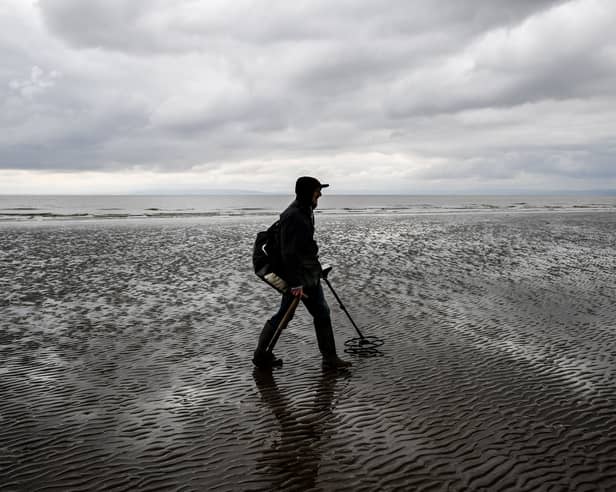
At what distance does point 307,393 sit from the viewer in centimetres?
579

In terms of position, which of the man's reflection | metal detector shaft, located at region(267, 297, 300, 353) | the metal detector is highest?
metal detector shaft, located at region(267, 297, 300, 353)

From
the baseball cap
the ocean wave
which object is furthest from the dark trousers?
the ocean wave

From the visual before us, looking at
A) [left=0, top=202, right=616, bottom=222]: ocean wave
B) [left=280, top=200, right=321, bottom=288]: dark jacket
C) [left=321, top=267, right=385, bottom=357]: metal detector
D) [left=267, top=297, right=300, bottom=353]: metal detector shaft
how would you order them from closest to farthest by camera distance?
1. [left=280, top=200, right=321, bottom=288]: dark jacket
2. [left=267, top=297, right=300, bottom=353]: metal detector shaft
3. [left=321, top=267, right=385, bottom=357]: metal detector
4. [left=0, top=202, right=616, bottom=222]: ocean wave

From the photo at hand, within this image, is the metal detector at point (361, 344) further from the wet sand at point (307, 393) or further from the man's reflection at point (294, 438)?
the man's reflection at point (294, 438)

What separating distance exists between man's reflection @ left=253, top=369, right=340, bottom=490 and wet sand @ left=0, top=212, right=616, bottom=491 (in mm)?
21

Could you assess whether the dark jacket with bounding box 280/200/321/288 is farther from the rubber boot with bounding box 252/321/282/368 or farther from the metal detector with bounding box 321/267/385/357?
the rubber boot with bounding box 252/321/282/368

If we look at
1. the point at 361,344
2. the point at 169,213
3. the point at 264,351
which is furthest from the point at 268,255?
the point at 169,213

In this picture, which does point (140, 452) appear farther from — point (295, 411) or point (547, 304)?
point (547, 304)

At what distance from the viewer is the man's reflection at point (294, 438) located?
4.02 m

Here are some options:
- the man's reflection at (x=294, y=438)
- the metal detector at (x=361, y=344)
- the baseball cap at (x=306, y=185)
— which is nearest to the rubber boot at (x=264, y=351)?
the man's reflection at (x=294, y=438)

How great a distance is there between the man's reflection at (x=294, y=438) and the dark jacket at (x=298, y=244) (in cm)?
132

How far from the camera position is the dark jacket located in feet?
20.6

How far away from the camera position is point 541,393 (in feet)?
18.4

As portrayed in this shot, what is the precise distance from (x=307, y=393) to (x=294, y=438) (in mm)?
1109
